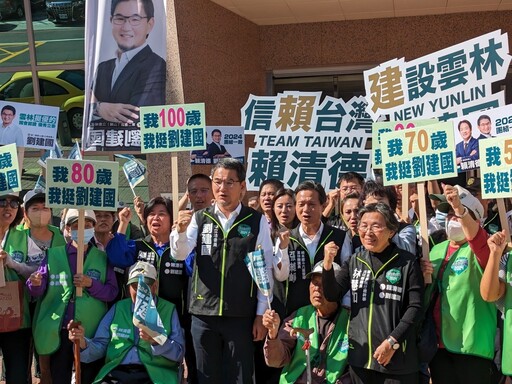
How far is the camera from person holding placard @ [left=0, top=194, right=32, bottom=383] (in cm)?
642

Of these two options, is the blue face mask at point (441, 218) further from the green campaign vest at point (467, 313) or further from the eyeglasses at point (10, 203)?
the eyeglasses at point (10, 203)

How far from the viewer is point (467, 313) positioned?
5500 mm

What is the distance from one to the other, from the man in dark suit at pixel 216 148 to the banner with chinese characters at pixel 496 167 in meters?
3.80

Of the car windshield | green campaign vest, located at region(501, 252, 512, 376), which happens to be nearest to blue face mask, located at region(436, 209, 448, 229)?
green campaign vest, located at region(501, 252, 512, 376)

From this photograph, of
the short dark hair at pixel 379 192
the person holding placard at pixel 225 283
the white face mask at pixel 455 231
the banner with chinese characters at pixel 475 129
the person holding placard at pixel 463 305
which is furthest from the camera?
the banner with chinese characters at pixel 475 129

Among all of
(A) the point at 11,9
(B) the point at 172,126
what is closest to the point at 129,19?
(A) the point at 11,9

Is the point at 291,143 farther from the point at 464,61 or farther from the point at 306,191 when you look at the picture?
the point at 306,191

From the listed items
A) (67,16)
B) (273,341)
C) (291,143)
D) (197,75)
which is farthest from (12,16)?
(273,341)

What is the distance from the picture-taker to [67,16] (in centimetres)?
1200

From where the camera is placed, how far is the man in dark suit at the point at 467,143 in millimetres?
8031

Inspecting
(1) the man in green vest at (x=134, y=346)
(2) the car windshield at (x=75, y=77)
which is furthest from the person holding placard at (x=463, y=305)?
(2) the car windshield at (x=75, y=77)

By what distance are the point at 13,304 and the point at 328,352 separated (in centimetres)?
234

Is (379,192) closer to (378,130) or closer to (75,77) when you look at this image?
(378,130)

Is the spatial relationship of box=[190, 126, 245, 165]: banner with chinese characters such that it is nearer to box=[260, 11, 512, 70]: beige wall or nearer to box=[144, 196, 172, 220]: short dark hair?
box=[144, 196, 172, 220]: short dark hair
